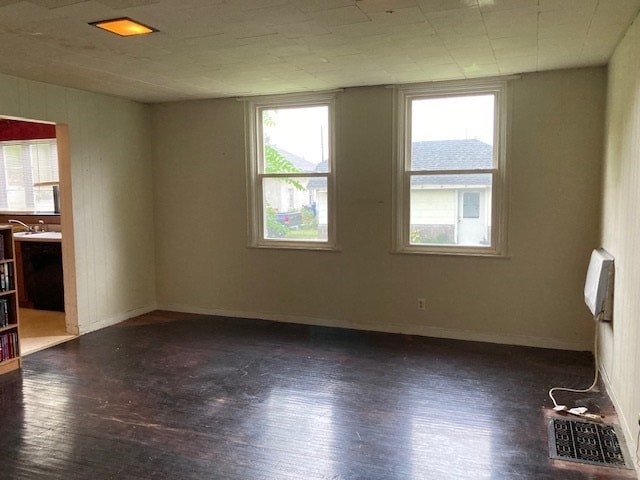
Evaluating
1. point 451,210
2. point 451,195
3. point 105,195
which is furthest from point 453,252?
point 105,195

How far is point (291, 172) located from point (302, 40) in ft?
6.98

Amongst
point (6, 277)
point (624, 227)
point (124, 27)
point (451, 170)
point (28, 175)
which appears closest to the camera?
point (124, 27)

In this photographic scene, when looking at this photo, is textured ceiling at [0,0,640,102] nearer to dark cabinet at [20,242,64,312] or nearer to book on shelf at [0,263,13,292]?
book on shelf at [0,263,13,292]

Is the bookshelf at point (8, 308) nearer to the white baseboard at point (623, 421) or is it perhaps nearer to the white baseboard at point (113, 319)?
the white baseboard at point (113, 319)

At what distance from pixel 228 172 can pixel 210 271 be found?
1131mm

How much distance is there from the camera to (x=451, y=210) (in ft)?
15.4

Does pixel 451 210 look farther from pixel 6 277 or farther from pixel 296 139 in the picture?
pixel 6 277

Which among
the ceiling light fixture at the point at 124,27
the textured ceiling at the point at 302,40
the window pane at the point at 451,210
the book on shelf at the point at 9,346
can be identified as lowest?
the book on shelf at the point at 9,346

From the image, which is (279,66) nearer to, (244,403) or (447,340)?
(244,403)

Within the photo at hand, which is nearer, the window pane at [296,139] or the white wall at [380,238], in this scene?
the white wall at [380,238]

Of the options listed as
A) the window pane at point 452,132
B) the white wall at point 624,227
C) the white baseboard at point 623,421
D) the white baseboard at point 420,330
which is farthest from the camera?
the window pane at point 452,132

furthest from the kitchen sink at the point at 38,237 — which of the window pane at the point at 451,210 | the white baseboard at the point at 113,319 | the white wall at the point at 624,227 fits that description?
the white wall at the point at 624,227

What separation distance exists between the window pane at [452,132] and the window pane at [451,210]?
131 millimetres

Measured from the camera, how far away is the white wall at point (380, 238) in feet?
14.0
